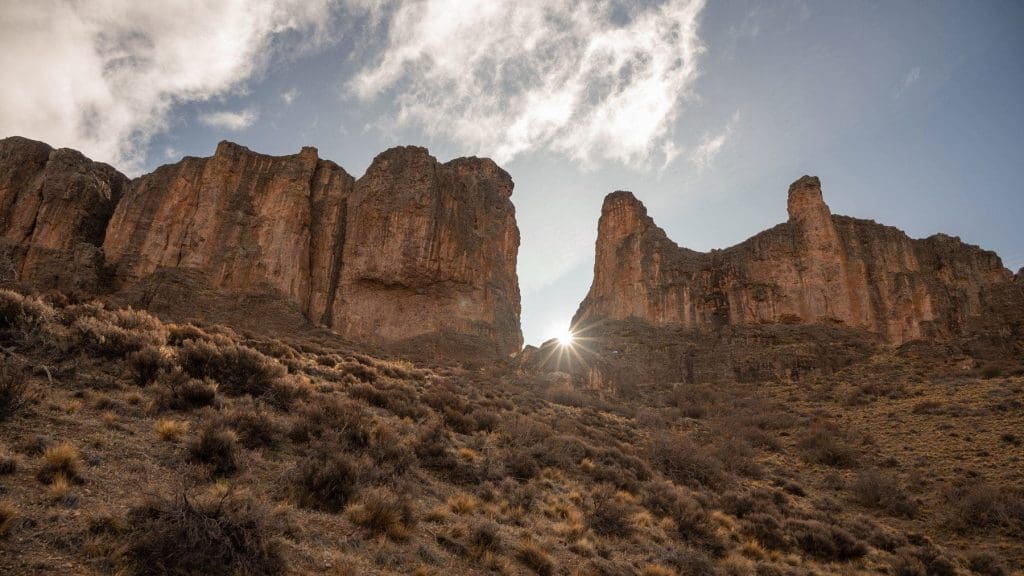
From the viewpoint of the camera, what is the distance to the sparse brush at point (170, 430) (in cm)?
802

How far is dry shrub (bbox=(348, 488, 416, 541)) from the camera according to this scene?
24.0 feet

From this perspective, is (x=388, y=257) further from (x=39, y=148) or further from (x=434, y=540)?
(x=434, y=540)

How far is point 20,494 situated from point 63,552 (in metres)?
1.21

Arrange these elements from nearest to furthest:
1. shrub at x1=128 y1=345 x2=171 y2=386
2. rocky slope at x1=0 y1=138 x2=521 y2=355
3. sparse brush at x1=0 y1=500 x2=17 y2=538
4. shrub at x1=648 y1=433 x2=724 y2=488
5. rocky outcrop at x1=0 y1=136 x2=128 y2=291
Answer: sparse brush at x1=0 y1=500 x2=17 y2=538
shrub at x1=128 y1=345 x2=171 y2=386
shrub at x1=648 y1=433 x2=724 y2=488
rocky outcrop at x1=0 y1=136 x2=128 y2=291
rocky slope at x1=0 y1=138 x2=521 y2=355

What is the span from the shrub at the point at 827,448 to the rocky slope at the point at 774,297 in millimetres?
18476

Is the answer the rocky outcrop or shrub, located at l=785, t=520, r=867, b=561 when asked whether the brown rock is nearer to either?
the rocky outcrop

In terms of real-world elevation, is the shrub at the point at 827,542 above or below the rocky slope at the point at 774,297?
below

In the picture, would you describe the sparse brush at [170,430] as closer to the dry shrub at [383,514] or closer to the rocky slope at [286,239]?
the dry shrub at [383,514]

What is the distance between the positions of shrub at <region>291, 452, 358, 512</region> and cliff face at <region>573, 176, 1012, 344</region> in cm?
4447

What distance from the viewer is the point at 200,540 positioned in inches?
207

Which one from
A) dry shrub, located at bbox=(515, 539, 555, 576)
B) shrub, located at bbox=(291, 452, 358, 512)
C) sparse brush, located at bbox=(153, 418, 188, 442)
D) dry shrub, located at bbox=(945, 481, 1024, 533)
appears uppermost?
sparse brush, located at bbox=(153, 418, 188, 442)

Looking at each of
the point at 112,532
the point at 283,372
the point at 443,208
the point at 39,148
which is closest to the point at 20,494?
the point at 112,532

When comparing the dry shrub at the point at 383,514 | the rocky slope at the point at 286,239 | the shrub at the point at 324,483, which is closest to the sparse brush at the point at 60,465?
the shrub at the point at 324,483

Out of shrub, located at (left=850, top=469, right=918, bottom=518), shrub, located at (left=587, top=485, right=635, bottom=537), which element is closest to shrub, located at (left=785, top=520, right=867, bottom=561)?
shrub, located at (left=850, top=469, right=918, bottom=518)
